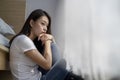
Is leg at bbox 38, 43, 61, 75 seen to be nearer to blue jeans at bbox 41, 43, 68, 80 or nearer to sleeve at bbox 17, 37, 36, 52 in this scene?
blue jeans at bbox 41, 43, 68, 80

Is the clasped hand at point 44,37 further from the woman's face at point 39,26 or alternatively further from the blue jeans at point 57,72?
the blue jeans at point 57,72

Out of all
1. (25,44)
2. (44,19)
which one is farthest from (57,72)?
(44,19)

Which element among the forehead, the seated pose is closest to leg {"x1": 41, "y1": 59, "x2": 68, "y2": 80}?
the seated pose

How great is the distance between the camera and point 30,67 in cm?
117

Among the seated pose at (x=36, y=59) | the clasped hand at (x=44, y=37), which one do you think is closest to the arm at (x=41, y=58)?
the seated pose at (x=36, y=59)

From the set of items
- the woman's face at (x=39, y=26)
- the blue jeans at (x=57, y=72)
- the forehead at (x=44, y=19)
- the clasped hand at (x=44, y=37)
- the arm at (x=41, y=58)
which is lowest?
the blue jeans at (x=57, y=72)

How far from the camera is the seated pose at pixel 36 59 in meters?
1.13

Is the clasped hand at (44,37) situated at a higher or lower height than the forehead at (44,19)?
lower

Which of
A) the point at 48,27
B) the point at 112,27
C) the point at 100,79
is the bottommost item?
the point at 100,79

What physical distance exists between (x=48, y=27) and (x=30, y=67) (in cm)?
30

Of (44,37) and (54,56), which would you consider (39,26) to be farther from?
(54,56)

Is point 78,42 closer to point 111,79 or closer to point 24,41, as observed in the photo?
point 111,79

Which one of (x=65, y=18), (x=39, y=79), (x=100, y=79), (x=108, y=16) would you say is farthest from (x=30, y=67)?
(x=65, y=18)

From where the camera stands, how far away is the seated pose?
1.13 metres
